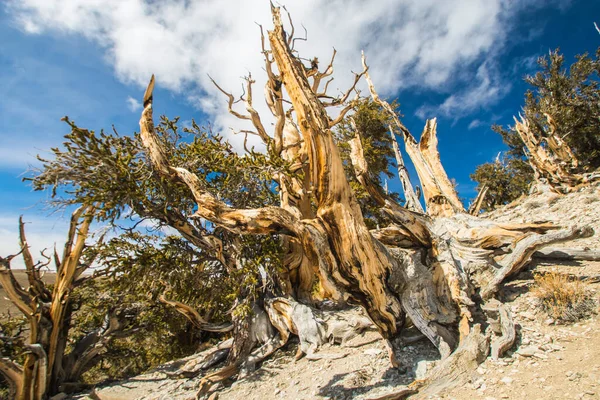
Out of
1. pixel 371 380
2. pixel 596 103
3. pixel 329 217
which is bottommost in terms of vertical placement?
pixel 371 380

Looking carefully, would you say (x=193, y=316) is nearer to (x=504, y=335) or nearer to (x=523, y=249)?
(x=504, y=335)

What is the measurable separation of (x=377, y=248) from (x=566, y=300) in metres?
2.35

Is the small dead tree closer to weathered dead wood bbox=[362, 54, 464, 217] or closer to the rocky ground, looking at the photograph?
the rocky ground

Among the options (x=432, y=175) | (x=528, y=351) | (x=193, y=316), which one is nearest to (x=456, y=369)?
(x=528, y=351)

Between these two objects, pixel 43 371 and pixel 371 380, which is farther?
pixel 43 371

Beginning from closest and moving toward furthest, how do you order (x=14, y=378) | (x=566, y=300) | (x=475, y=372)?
(x=475, y=372) < (x=566, y=300) < (x=14, y=378)

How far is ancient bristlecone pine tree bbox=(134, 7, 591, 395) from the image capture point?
3.59m

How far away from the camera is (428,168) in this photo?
6.04 metres

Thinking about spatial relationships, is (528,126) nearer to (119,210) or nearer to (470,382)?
(470,382)

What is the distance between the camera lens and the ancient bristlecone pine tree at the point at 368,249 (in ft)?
11.8

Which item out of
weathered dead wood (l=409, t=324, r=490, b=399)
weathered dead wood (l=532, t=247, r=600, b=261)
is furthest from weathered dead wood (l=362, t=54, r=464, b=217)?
weathered dead wood (l=409, t=324, r=490, b=399)

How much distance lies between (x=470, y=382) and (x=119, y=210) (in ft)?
18.7

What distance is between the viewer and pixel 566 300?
3564 mm

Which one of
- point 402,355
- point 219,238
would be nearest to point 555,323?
point 402,355
